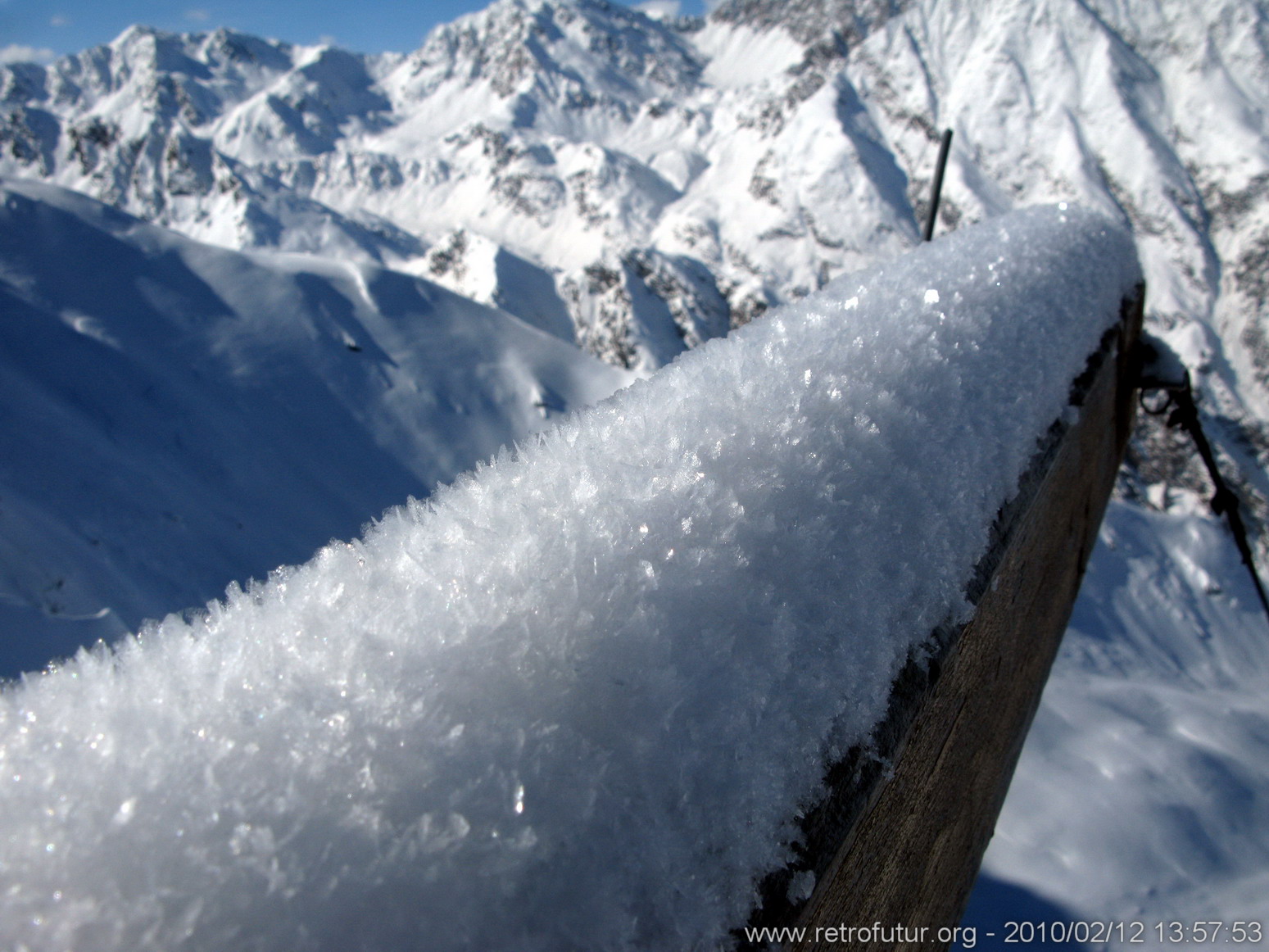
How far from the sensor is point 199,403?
11.3 metres

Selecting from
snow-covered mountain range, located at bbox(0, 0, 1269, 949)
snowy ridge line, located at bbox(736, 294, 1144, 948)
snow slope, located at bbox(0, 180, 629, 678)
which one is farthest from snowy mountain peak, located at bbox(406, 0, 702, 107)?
snowy ridge line, located at bbox(736, 294, 1144, 948)

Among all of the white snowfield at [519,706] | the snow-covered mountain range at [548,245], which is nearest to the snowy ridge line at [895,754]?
the white snowfield at [519,706]

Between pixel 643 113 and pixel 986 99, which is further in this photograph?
pixel 643 113

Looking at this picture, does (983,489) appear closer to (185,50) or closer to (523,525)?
(523,525)

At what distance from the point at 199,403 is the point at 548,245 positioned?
9033 cm

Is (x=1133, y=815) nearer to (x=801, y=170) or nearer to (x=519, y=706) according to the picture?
(x=519, y=706)

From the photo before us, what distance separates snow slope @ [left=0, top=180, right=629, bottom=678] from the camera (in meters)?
6.86

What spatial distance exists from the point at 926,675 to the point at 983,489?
0.29 m

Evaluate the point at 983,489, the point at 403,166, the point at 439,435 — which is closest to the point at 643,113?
the point at 403,166

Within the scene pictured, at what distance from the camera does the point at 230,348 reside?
1262 cm

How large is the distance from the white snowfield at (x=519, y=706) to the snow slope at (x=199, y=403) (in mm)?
5354

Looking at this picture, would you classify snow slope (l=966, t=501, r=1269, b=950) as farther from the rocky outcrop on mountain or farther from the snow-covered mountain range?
the rocky outcrop on mountain

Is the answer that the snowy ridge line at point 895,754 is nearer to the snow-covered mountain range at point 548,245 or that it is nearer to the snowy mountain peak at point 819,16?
the snow-covered mountain range at point 548,245

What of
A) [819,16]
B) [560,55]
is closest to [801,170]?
[819,16]
